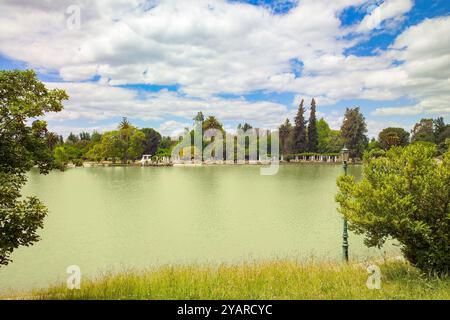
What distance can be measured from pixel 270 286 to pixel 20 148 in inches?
276

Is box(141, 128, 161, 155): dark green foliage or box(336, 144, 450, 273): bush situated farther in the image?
box(141, 128, 161, 155): dark green foliage

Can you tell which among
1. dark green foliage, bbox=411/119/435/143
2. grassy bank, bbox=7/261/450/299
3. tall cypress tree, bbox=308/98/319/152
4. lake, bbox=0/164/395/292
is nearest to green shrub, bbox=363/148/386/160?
grassy bank, bbox=7/261/450/299

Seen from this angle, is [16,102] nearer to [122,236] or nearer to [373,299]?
[373,299]

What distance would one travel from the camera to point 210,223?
27.2 m

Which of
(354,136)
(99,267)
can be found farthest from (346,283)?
(354,136)

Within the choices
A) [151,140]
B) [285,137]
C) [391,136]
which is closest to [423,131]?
[391,136]

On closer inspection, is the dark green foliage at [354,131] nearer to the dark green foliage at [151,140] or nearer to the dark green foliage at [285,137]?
the dark green foliage at [285,137]

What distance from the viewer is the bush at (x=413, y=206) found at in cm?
939

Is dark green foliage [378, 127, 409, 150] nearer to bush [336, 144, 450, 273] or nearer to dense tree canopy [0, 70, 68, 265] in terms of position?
bush [336, 144, 450, 273]

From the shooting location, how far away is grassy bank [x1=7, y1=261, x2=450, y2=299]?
8.93 metres

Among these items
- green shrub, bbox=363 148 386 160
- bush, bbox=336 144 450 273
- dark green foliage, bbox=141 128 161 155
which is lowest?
bush, bbox=336 144 450 273

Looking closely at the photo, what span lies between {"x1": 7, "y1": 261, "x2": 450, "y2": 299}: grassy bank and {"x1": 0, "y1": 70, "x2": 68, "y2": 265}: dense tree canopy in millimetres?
3119

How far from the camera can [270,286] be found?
980cm
